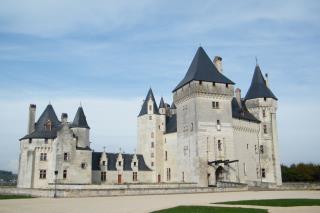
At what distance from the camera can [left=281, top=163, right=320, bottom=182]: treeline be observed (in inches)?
2317

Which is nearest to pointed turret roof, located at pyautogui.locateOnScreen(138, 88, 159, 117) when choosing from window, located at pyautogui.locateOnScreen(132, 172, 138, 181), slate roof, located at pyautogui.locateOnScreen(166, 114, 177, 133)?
slate roof, located at pyautogui.locateOnScreen(166, 114, 177, 133)

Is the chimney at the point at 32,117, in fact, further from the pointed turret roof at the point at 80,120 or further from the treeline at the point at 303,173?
the treeline at the point at 303,173

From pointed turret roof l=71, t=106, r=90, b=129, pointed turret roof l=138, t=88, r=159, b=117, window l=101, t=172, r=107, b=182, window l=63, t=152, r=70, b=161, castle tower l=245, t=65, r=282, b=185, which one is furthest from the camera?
pointed turret roof l=138, t=88, r=159, b=117

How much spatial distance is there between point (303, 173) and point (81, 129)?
38.1m

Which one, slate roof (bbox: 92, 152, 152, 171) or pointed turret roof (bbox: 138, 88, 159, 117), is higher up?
pointed turret roof (bbox: 138, 88, 159, 117)

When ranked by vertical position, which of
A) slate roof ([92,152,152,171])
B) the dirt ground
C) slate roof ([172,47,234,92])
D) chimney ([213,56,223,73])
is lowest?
the dirt ground

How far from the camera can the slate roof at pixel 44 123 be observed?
124 ft

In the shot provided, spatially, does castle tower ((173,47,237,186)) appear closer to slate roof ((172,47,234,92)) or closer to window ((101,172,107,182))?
slate roof ((172,47,234,92))

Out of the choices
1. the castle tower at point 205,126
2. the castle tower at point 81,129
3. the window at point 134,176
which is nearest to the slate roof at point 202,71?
the castle tower at point 205,126

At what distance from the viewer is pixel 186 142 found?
41.6 m

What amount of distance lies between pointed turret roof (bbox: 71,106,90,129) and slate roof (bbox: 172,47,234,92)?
11.9 meters

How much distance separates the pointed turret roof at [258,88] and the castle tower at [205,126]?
6386mm

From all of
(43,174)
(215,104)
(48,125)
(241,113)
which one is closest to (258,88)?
(241,113)

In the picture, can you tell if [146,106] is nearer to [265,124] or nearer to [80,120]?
[80,120]
